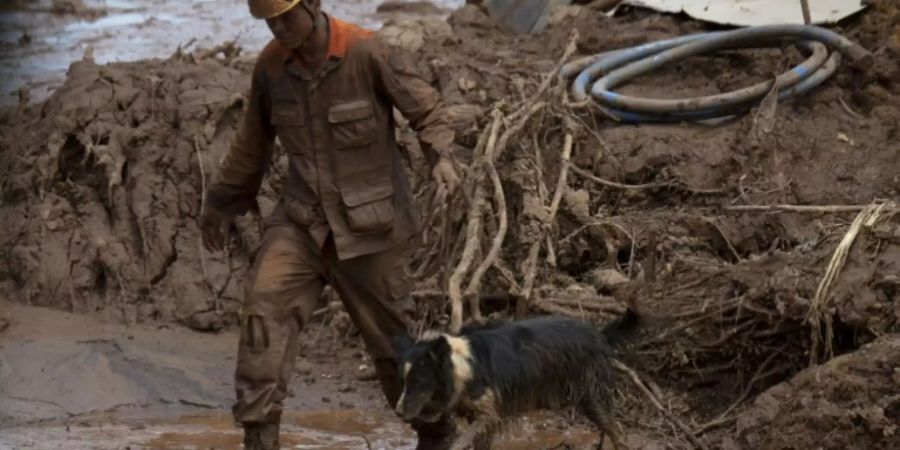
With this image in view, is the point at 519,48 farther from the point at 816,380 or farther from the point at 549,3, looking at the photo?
the point at 816,380

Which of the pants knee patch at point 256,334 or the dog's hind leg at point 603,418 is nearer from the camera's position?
the pants knee patch at point 256,334

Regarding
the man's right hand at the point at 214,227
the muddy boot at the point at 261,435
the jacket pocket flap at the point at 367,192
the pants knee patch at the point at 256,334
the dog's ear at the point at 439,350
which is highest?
the jacket pocket flap at the point at 367,192

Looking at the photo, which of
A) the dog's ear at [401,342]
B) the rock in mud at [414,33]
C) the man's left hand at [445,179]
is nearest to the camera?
the man's left hand at [445,179]

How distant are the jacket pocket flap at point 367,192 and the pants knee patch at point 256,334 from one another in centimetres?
58

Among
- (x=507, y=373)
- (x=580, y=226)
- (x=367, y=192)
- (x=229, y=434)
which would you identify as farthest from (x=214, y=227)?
(x=580, y=226)

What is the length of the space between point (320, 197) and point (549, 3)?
529cm

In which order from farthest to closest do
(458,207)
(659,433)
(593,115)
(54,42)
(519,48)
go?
(54,42) → (519,48) → (593,115) → (458,207) → (659,433)

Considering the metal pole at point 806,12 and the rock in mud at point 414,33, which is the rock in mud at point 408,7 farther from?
the metal pole at point 806,12

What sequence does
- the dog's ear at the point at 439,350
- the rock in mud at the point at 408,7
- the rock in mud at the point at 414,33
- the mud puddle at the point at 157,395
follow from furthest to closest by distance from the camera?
the rock in mud at the point at 408,7
the rock in mud at the point at 414,33
the mud puddle at the point at 157,395
the dog's ear at the point at 439,350

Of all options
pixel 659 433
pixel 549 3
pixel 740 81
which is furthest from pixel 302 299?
pixel 549 3

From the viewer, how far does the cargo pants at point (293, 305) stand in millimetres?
6270

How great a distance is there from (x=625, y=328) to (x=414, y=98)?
1343mm

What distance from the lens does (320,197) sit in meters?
6.41

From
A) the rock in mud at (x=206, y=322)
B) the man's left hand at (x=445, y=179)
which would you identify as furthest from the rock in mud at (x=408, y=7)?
the man's left hand at (x=445, y=179)
